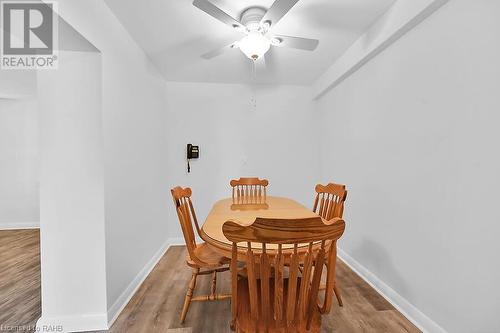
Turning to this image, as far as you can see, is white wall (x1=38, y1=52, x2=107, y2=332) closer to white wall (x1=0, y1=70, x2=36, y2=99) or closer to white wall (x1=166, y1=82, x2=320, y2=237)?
white wall (x1=166, y1=82, x2=320, y2=237)

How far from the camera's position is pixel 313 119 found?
361 cm

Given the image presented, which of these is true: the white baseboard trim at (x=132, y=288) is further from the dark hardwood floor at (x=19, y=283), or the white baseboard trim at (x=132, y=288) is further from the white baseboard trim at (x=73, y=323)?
the dark hardwood floor at (x=19, y=283)

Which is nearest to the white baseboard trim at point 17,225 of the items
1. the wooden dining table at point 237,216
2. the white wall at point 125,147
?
the white wall at point 125,147

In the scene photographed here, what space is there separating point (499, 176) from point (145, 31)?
2.83m

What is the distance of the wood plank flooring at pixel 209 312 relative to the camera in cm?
158

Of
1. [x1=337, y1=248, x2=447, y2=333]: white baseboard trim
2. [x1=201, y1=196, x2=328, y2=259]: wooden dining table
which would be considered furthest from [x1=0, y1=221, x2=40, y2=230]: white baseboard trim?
[x1=337, y1=248, x2=447, y2=333]: white baseboard trim

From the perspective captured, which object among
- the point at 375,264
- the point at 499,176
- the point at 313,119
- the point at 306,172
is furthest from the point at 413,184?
the point at 313,119

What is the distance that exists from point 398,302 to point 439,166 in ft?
3.76

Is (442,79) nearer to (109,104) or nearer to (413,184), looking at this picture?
(413,184)

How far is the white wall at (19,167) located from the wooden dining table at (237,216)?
4223 mm

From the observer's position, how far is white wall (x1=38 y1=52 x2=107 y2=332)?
1556 mm

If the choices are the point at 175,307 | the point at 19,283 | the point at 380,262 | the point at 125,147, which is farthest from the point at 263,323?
the point at 19,283

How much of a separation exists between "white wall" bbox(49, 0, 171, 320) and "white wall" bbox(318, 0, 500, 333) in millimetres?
2327

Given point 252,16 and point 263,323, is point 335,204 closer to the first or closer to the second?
point 263,323
